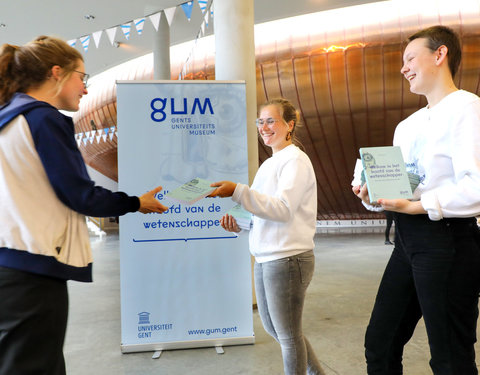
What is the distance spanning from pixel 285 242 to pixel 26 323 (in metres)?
1.13

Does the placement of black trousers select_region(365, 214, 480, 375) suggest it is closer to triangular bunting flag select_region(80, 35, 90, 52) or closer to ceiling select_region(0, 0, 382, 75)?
ceiling select_region(0, 0, 382, 75)

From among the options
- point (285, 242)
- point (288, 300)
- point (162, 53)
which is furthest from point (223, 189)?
point (162, 53)

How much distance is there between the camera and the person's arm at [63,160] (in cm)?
134

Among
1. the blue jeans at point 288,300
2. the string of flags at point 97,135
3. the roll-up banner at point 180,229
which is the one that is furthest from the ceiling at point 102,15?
the blue jeans at point 288,300

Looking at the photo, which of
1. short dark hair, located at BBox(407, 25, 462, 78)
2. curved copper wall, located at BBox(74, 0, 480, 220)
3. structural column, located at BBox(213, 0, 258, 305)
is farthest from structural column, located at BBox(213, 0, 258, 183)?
curved copper wall, located at BBox(74, 0, 480, 220)

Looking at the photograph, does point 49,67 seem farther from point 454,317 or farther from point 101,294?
point 101,294

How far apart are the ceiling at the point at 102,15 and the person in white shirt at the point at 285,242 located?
624 centimetres

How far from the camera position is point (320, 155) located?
31.8 feet

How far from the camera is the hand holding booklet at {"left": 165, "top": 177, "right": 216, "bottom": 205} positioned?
1.92 m

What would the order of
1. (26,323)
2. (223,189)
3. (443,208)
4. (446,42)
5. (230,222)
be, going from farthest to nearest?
(230,222), (223,189), (446,42), (443,208), (26,323)

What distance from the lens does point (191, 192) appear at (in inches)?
77.0

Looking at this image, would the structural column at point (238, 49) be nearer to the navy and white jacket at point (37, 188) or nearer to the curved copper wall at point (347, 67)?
the navy and white jacket at point (37, 188)

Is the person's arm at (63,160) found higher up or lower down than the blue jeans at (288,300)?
higher up

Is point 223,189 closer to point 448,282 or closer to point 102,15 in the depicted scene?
point 448,282
